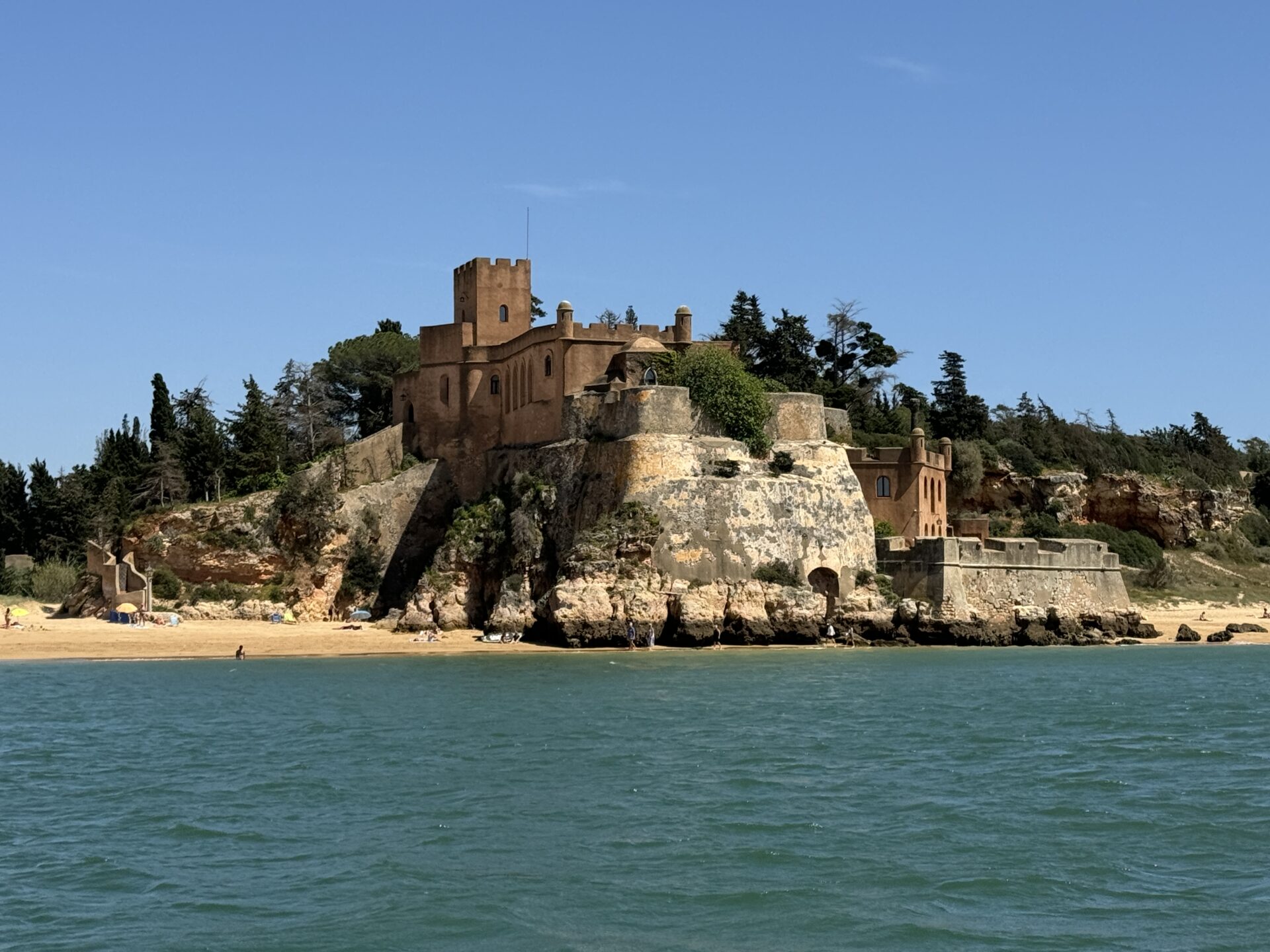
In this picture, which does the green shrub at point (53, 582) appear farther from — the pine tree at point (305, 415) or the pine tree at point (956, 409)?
the pine tree at point (956, 409)

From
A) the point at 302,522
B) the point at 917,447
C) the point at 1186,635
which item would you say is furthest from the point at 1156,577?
the point at 302,522

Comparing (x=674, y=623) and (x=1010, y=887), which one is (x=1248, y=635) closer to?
(x=674, y=623)

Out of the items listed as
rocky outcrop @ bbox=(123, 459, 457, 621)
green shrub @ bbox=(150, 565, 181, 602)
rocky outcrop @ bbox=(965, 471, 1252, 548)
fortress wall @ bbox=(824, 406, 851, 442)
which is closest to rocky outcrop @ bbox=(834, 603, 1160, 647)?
fortress wall @ bbox=(824, 406, 851, 442)

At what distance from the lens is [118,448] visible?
207ft

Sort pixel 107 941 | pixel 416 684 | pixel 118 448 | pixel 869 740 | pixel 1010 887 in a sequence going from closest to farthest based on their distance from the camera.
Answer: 1. pixel 107 941
2. pixel 1010 887
3. pixel 869 740
4. pixel 416 684
5. pixel 118 448

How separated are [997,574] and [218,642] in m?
23.1

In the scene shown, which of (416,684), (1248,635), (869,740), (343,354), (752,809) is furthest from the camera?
(343,354)

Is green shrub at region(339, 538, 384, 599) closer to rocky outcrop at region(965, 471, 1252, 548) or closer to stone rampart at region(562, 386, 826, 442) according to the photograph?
stone rampart at region(562, 386, 826, 442)

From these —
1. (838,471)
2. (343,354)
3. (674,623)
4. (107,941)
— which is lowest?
(107,941)

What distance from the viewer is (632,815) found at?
21.3 metres

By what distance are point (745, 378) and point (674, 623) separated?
871cm

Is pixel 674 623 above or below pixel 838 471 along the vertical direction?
below

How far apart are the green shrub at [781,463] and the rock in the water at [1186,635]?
14415 millimetres

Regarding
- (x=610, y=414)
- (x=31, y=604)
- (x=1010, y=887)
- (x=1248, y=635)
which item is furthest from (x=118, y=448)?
(x=1010, y=887)
